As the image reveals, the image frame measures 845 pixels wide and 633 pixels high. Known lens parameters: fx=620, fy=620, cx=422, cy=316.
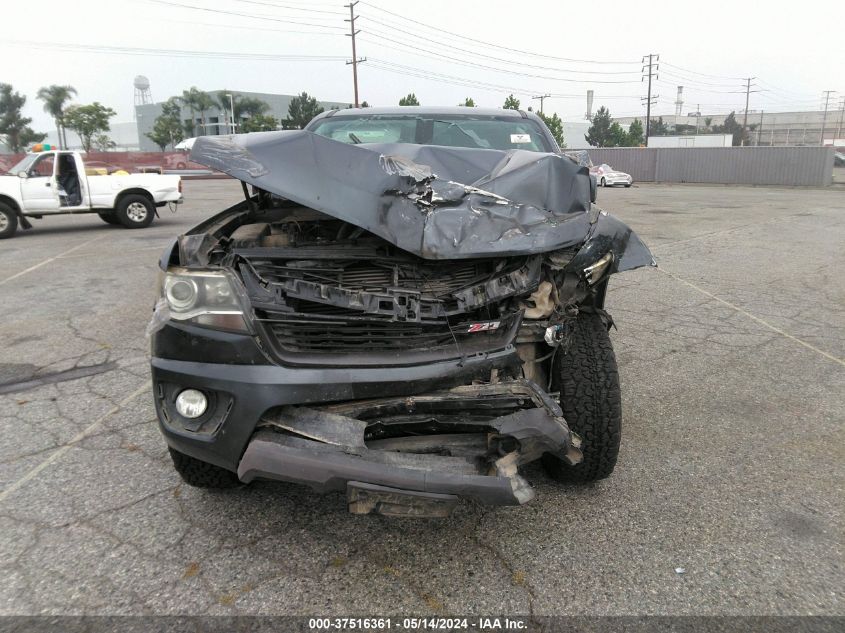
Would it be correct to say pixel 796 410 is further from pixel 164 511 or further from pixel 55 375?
pixel 55 375

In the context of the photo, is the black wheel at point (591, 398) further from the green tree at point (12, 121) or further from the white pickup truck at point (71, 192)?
the green tree at point (12, 121)

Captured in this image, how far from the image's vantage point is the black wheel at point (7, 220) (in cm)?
1194

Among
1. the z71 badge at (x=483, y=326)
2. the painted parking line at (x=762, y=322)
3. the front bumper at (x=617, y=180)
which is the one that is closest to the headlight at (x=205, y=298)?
the z71 badge at (x=483, y=326)

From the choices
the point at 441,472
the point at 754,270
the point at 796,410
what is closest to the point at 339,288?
the point at 441,472

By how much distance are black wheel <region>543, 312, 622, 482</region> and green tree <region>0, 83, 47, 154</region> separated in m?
73.3

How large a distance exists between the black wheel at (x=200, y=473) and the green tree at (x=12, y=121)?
72.5 metres

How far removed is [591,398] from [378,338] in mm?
1025

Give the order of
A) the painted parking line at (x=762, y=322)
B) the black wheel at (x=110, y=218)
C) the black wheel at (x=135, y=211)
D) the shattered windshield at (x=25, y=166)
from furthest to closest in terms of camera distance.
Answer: the black wheel at (x=110, y=218) < the black wheel at (x=135, y=211) < the shattered windshield at (x=25, y=166) < the painted parking line at (x=762, y=322)

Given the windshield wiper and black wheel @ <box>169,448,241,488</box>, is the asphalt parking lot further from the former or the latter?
the windshield wiper

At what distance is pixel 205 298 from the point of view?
7.73ft

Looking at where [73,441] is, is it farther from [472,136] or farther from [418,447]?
[472,136]

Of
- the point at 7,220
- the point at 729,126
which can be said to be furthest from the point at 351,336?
the point at 729,126

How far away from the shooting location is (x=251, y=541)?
2576 millimetres

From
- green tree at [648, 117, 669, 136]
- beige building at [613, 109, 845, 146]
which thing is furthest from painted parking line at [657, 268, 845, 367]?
green tree at [648, 117, 669, 136]
